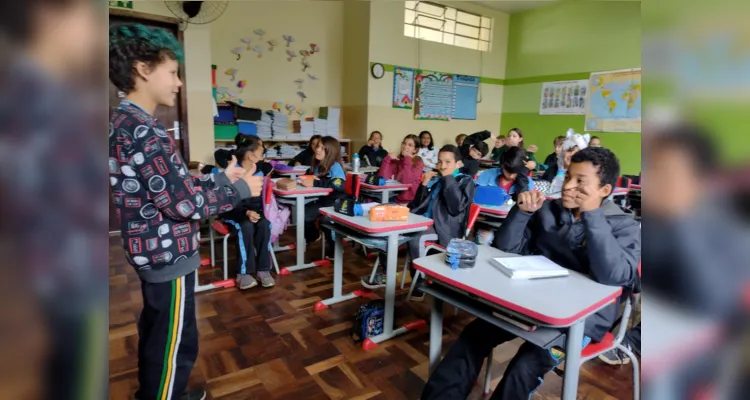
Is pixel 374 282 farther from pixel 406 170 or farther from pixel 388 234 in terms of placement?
pixel 406 170

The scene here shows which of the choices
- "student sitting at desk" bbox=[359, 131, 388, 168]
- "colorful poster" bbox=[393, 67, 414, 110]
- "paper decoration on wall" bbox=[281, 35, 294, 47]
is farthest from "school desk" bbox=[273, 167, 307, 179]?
"colorful poster" bbox=[393, 67, 414, 110]

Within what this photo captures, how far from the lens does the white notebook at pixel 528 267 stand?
1.45 metres

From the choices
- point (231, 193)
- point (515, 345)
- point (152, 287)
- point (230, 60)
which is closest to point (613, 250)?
point (515, 345)

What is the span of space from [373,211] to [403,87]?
4.41 metres

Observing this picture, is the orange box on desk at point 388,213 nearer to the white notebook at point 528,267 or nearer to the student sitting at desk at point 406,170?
the white notebook at point 528,267

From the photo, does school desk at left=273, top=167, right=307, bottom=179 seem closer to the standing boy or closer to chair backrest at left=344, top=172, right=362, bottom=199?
chair backrest at left=344, top=172, right=362, bottom=199

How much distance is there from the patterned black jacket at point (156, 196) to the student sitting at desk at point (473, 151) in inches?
125

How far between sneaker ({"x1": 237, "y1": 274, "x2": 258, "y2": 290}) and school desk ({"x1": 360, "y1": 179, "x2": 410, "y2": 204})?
1.32 metres

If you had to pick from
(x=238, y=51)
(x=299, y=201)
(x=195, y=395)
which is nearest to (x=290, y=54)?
Answer: (x=238, y=51)

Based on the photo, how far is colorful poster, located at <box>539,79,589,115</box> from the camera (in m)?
6.46

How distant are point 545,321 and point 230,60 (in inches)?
198

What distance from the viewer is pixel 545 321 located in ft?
3.90

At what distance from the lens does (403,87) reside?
20.9 ft

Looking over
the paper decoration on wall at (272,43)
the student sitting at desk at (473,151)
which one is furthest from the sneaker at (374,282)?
the paper decoration on wall at (272,43)
